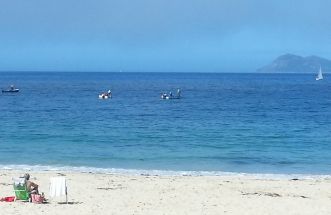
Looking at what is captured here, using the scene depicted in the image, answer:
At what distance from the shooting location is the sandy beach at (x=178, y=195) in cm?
1861

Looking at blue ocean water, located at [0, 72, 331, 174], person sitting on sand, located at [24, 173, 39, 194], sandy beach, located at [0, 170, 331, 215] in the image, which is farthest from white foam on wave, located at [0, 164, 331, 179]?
person sitting on sand, located at [24, 173, 39, 194]

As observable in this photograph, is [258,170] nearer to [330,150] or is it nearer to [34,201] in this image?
[330,150]

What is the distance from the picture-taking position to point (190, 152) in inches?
1403

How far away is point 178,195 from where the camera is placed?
21.3 m

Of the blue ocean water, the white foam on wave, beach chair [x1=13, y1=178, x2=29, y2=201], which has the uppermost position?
beach chair [x1=13, y1=178, x2=29, y2=201]

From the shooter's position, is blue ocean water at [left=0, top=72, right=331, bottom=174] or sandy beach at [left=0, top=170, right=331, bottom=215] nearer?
sandy beach at [left=0, top=170, right=331, bottom=215]

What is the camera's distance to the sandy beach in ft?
61.1

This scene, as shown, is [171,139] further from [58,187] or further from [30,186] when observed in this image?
[58,187]

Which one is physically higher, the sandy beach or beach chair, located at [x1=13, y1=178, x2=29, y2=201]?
beach chair, located at [x1=13, y1=178, x2=29, y2=201]

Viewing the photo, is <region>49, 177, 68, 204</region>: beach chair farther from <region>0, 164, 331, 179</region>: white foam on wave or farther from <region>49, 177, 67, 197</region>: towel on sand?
<region>0, 164, 331, 179</region>: white foam on wave

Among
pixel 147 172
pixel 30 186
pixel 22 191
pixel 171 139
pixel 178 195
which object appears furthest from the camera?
pixel 171 139

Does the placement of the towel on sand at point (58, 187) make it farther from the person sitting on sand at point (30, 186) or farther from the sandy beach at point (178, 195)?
the person sitting on sand at point (30, 186)

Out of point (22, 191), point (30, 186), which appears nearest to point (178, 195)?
point (30, 186)

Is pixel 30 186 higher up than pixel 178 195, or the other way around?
pixel 30 186
